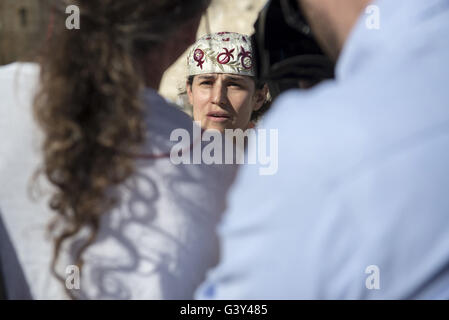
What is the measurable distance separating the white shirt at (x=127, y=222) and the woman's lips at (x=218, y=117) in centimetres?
151

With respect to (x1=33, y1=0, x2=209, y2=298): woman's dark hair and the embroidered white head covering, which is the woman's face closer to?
the embroidered white head covering

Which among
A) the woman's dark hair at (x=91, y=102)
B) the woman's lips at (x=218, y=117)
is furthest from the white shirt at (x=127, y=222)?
the woman's lips at (x=218, y=117)

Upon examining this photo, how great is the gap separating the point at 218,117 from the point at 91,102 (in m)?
1.64

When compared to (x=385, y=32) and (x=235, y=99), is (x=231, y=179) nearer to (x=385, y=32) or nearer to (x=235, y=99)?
(x=385, y=32)

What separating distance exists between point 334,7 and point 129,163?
13.8 inches

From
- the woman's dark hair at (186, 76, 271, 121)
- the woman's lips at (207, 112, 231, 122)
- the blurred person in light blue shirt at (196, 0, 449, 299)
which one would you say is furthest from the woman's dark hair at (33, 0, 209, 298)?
the woman's dark hair at (186, 76, 271, 121)

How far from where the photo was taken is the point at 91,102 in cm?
77

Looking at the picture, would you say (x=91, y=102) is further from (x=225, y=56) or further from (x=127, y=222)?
(x=225, y=56)

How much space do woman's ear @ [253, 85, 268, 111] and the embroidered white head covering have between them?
0.16 metres

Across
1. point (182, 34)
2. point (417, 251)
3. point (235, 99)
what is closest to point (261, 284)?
point (417, 251)

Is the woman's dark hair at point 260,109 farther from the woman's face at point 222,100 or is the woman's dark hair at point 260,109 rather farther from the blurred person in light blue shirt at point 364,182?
the blurred person in light blue shirt at point 364,182

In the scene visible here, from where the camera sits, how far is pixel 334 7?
69 centimetres

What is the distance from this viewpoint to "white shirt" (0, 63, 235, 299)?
82 cm

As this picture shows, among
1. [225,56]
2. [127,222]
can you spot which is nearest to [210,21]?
[225,56]
